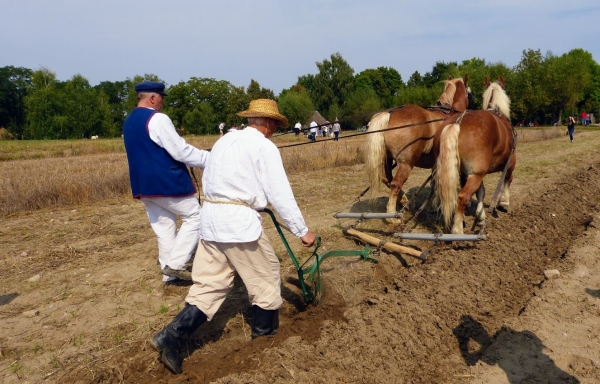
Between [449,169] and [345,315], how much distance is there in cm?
260

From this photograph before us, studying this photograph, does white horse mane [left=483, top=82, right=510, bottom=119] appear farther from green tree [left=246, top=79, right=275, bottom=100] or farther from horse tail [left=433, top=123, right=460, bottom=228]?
green tree [left=246, top=79, right=275, bottom=100]

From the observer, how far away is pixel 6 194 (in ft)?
28.1

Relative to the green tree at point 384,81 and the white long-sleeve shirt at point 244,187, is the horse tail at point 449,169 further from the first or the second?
the green tree at point 384,81

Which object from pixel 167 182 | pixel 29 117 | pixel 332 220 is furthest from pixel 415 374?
pixel 29 117

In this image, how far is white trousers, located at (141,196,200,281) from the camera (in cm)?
441

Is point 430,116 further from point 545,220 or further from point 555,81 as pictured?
point 555,81

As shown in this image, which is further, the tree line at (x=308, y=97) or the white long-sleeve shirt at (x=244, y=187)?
the tree line at (x=308, y=97)

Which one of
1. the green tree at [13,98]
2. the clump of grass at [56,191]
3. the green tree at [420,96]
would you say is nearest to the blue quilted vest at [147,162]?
the clump of grass at [56,191]

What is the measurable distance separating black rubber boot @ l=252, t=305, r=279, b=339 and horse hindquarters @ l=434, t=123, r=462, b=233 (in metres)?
2.99

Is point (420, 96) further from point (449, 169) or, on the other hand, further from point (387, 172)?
point (449, 169)

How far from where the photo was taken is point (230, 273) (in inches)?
140

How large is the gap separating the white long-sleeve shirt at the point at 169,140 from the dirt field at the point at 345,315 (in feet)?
4.49

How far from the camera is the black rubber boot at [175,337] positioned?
128 inches

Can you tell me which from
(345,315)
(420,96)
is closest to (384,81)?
(420,96)
